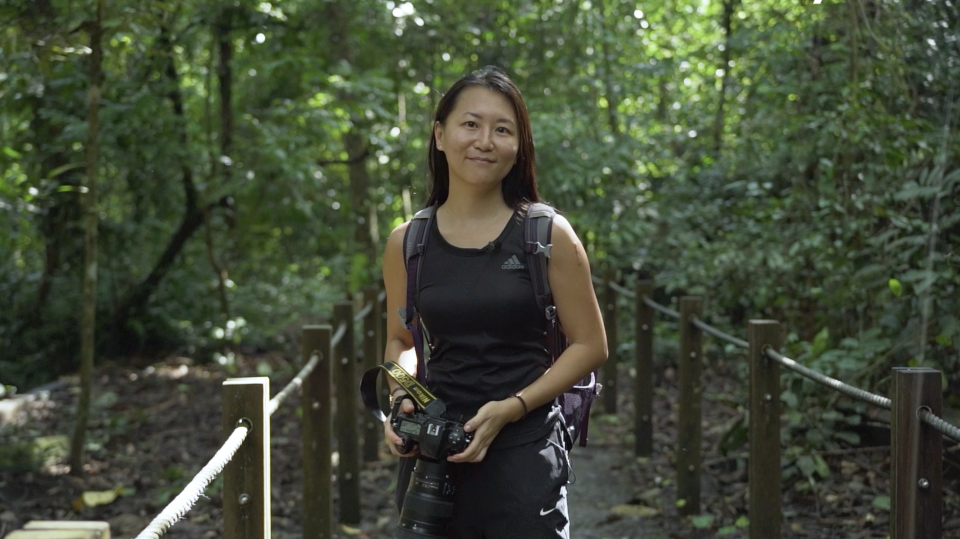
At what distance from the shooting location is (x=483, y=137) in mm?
2197

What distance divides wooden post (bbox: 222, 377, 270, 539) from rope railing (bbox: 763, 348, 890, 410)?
171cm

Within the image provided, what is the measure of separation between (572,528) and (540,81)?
6.88 metres

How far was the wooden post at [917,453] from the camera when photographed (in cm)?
233

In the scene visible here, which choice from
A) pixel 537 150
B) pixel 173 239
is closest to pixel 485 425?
pixel 537 150

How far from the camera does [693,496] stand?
4.92 m

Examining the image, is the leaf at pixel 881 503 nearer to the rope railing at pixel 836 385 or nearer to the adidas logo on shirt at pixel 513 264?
the rope railing at pixel 836 385

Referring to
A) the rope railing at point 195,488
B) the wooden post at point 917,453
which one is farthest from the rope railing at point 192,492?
the wooden post at point 917,453

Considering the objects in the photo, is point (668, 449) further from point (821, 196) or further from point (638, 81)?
point (638, 81)

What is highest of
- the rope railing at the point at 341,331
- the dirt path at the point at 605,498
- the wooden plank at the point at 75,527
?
the wooden plank at the point at 75,527

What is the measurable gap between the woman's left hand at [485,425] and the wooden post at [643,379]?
4208 mm

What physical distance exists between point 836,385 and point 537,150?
21.1 ft

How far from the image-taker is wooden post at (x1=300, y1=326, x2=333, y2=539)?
13.1ft

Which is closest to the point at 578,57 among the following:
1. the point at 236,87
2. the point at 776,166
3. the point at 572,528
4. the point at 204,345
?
the point at 776,166

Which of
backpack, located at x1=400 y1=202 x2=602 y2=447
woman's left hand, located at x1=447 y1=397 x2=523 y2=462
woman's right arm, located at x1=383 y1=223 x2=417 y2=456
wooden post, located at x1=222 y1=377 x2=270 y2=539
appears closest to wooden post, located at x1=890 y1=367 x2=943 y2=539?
backpack, located at x1=400 y1=202 x2=602 y2=447
